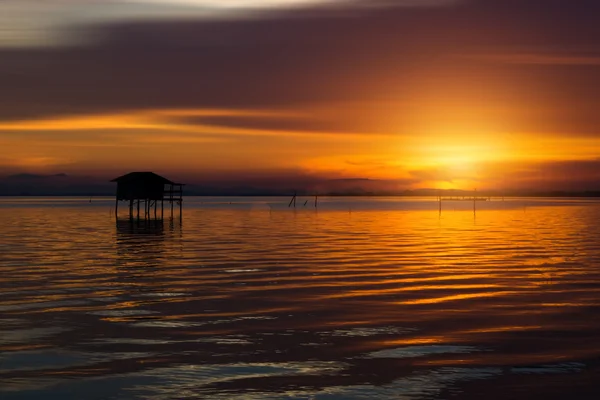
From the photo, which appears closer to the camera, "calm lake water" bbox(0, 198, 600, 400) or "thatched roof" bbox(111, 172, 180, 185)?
"calm lake water" bbox(0, 198, 600, 400)

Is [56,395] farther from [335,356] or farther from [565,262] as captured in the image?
[565,262]

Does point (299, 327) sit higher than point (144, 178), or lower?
lower

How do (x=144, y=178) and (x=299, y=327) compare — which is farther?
(x=144, y=178)

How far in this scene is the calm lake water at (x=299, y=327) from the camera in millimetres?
11398

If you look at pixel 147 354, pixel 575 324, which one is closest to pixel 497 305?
pixel 575 324

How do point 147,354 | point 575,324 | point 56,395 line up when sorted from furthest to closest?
1. point 575,324
2. point 147,354
3. point 56,395

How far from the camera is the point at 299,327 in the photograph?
632 inches

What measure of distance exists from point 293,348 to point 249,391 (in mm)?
3018

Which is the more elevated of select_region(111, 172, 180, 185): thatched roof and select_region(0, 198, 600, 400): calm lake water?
select_region(111, 172, 180, 185): thatched roof

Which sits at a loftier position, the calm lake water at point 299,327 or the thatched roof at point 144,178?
the thatched roof at point 144,178

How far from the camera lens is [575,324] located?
649 inches

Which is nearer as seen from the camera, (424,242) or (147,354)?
(147,354)

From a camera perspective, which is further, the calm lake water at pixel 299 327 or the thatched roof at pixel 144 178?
the thatched roof at pixel 144 178

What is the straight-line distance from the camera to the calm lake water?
37.4 ft
